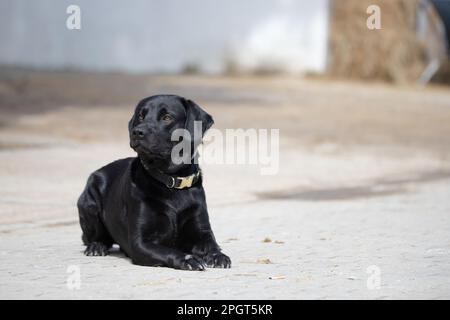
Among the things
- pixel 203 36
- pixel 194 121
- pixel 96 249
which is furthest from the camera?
pixel 203 36

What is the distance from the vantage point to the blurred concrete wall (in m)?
22.2

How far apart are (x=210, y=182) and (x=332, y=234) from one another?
3103mm

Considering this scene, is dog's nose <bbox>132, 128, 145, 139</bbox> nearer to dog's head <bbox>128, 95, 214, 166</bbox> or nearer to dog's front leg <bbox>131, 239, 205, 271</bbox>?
dog's head <bbox>128, 95, 214, 166</bbox>

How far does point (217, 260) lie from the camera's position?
5.77m

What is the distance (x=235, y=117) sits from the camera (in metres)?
15.5

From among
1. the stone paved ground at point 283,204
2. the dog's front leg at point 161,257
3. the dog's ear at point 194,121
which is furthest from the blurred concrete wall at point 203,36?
the dog's front leg at point 161,257

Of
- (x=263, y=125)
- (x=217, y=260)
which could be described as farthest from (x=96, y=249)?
(x=263, y=125)

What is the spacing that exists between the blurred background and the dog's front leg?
0.12 meters

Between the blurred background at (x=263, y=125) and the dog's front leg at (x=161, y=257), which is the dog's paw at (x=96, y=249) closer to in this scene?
the blurred background at (x=263, y=125)

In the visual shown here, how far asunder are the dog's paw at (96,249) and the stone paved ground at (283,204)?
3.0 inches

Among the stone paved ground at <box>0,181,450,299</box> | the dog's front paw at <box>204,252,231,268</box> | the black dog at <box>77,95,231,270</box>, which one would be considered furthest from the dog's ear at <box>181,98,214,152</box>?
the stone paved ground at <box>0,181,450,299</box>

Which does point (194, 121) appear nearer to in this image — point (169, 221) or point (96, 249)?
point (169, 221)

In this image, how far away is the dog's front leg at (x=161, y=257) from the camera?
18.4 feet

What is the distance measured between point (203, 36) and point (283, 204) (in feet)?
46.4
